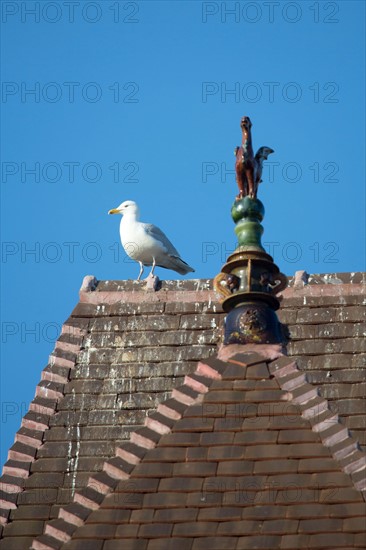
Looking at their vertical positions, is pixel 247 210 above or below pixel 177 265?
below

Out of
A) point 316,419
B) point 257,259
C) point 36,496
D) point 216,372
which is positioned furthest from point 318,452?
point 36,496

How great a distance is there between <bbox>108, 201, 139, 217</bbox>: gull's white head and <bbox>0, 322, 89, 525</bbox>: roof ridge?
5.72 m

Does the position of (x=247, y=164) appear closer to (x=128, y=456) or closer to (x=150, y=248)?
(x=128, y=456)

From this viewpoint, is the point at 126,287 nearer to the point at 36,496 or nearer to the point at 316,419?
the point at 36,496

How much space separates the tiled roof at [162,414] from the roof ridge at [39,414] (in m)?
0.01

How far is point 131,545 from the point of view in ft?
28.5

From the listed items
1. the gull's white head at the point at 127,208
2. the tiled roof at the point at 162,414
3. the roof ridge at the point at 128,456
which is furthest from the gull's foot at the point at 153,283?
the gull's white head at the point at 127,208

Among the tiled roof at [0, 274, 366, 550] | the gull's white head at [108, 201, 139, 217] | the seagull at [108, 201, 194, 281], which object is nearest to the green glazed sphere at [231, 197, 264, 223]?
the tiled roof at [0, 274, 366, 550]

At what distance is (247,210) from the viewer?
10.4 m

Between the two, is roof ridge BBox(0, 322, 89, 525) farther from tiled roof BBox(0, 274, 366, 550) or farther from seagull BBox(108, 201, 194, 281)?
seagull BBox(108, 201, 194, 281)

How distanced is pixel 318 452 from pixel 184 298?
474 cm

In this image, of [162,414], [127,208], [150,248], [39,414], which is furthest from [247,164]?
[127,208]

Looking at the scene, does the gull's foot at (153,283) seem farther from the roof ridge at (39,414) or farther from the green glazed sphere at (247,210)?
the green glazed sphere at (247,210)

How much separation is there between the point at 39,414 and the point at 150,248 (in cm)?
529
